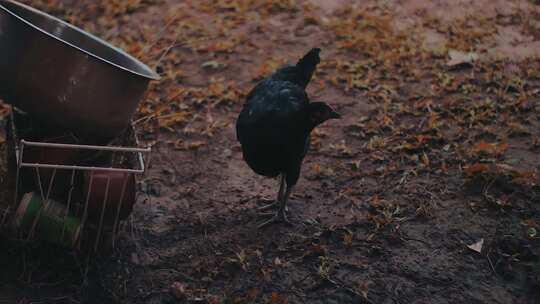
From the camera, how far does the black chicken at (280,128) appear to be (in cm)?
399

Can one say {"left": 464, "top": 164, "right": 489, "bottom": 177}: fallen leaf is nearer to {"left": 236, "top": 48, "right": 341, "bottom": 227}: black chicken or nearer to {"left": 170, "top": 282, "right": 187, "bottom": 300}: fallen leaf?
{"left": 236, "top": 48, "right": 341, "bottom": 227}: black chicken

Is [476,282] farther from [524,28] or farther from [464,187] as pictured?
[524,28]

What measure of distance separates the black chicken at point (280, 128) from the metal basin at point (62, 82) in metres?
0.77

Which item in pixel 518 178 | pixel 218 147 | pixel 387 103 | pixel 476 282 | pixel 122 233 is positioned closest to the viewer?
pixel 476 282

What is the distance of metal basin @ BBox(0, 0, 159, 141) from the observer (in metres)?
3.39

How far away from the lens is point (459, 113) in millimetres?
Result: 5367

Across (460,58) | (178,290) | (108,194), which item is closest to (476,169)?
(460,58)

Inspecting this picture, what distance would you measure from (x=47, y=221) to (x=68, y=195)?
0.69ft

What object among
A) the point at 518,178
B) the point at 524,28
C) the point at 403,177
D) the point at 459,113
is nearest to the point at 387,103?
the point at 459,113

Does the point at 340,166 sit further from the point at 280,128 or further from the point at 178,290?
the point at 178,290

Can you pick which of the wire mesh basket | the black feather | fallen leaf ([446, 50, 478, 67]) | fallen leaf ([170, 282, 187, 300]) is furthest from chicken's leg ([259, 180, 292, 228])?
fallen leaf ([446, 50, 478, 67])

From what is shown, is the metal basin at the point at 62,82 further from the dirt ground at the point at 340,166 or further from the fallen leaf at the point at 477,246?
the fallen leaf at the point at 477,246

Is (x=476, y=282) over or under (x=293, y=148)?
under

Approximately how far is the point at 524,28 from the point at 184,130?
3.75 metres
